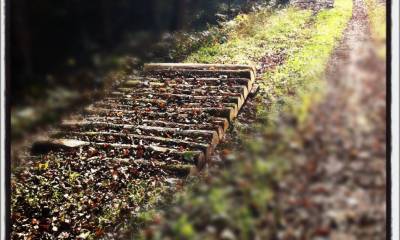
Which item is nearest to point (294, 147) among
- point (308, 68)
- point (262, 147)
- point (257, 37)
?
point (262, 147)

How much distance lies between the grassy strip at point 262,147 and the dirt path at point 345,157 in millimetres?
63

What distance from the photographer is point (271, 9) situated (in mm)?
2211

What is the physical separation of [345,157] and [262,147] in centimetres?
35

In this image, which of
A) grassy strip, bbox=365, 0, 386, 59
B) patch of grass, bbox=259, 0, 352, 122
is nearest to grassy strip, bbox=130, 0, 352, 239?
patch of grass, bbox=259, 0, 352, 122

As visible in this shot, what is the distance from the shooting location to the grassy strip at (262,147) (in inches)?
84.0

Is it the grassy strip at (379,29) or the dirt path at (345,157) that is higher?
the grassy strip at (379,29)

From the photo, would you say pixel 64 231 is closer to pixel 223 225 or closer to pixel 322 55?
pixel 223 225

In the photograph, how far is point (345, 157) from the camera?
209 centimetres

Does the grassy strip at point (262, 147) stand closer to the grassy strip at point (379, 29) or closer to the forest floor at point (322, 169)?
the forest floor at point (322, 169)

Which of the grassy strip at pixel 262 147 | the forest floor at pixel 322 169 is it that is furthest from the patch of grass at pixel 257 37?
the forest floor at pixel 322 169

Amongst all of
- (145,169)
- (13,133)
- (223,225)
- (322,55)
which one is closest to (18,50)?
(13,133)

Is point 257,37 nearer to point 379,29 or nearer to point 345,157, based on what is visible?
point 379,29

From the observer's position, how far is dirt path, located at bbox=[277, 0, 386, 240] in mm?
2078

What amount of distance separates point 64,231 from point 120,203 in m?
0.30
